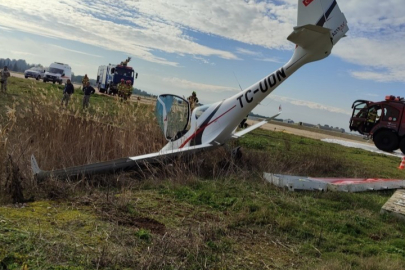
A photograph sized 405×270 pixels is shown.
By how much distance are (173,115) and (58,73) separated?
126 feet

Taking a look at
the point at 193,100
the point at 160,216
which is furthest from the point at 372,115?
the point at 160,216

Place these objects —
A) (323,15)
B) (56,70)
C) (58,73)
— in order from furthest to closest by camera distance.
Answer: (56,70) < (58,73) < (323,15)

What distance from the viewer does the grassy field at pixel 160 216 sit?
298 centimetres

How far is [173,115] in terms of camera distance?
9016mm

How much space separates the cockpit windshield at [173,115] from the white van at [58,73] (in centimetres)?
3565

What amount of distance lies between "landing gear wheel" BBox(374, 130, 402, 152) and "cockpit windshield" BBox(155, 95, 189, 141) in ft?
47.4

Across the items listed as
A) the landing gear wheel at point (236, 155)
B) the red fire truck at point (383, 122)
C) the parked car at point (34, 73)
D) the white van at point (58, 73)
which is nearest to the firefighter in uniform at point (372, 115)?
the red fire truck at point (383, 122)

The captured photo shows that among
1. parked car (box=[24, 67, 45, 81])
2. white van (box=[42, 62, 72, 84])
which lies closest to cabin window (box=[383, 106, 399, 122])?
white van (box=[42, 62, 72, 84])

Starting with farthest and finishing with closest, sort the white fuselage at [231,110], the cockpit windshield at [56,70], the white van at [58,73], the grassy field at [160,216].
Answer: the cockpit windshield at [56,70]
the white van at [58,73]
the white fuselage at [231,110]
the grassy field at [160,216]

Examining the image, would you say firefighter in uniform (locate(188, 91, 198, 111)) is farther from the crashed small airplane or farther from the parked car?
the parked car

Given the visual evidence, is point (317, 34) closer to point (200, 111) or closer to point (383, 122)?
point (200, 111)

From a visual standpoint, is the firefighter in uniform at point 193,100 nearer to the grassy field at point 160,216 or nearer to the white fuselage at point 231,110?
the white fuselage at point 231,110

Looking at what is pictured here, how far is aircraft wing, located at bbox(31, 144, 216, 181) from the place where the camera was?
16.6 feet

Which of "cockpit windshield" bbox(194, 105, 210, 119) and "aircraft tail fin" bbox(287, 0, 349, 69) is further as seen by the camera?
"cockpit windshield" bbox(194, 105, 210, 119)
